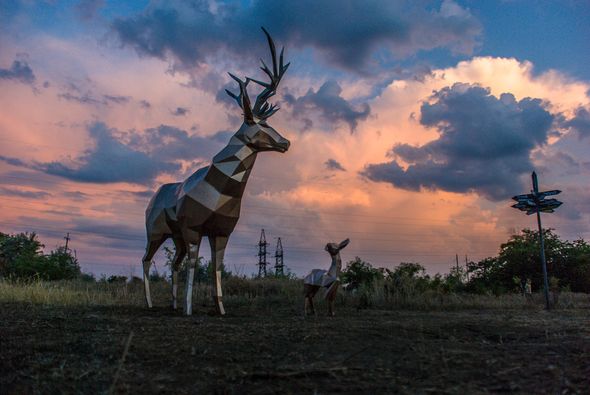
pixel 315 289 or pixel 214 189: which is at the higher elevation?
pixel 214 189

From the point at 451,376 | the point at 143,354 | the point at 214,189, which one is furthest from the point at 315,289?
the point at 451,376

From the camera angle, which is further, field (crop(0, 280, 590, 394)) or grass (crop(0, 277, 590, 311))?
grass (crop(0, 277, 590, 311))

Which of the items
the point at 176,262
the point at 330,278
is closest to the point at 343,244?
the point at 330,278

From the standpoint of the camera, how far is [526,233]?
1292 inches

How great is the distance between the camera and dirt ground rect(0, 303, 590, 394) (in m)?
3.71

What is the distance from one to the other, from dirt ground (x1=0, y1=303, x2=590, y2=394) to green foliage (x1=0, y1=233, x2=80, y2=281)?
1874 cm

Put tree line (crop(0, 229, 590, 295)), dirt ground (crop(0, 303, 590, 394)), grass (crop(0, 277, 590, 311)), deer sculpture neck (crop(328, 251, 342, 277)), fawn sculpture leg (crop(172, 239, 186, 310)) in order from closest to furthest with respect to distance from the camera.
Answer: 1. dirt ground (crop(0, 303, 590, 394))
2. deer sculpture neck (crop(328, 251, 342, 277))
3. fawn sculpture leg (crop(172, 239, 186, 310))
4. grass (crop(0, 277, 590, 311))
5. tree line (crop(0, 229, 590, 295))

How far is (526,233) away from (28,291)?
29889 millimetres

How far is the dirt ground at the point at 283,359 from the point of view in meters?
3.71

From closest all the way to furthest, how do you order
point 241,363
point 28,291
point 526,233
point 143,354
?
point 241,363
point 143,354
point 28,291
point 526,233

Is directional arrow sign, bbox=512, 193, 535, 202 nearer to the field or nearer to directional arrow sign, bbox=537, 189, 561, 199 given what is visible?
A: directional arrow sign, bbox=537, 189, 561, 199

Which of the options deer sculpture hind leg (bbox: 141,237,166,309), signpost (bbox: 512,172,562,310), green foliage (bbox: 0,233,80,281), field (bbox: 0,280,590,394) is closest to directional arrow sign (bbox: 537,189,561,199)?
signpost (bbox: 512,172,562,310)

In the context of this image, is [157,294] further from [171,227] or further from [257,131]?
[257,131]

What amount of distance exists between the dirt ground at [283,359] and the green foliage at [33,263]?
738 inches
